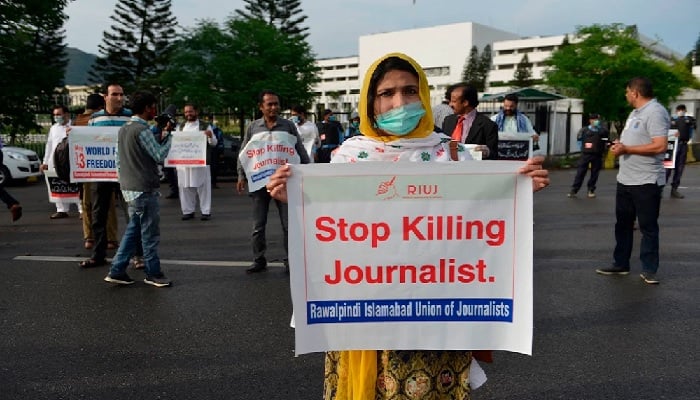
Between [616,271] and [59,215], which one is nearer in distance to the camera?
[616,271]

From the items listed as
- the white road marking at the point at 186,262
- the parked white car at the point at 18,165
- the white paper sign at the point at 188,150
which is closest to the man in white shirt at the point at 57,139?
the white paper sign at the point at 188,150

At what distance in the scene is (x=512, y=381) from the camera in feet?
12.3

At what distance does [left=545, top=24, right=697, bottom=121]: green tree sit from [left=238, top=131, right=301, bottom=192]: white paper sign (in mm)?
29493

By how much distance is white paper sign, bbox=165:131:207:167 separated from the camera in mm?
10383

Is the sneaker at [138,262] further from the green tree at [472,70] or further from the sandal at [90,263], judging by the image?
the green tree at [472,70]

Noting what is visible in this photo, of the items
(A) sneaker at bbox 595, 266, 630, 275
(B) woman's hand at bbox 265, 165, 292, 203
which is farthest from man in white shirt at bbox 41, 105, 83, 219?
(B) woman's hand at bbox 265, 165, 292, 203

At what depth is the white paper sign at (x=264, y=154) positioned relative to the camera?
21.3 feet

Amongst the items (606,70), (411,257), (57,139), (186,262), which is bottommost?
(186,262)

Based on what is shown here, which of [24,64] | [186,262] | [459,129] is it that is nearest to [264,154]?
[186,262]

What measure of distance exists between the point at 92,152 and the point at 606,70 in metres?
33.5

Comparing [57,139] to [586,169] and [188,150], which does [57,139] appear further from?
[586,169]

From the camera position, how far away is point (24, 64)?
22906mm

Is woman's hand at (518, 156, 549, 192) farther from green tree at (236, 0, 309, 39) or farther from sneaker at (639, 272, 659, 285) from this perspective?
green tree at (236, 0, 309, 39)

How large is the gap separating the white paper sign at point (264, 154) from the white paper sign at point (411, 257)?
4228 mm
